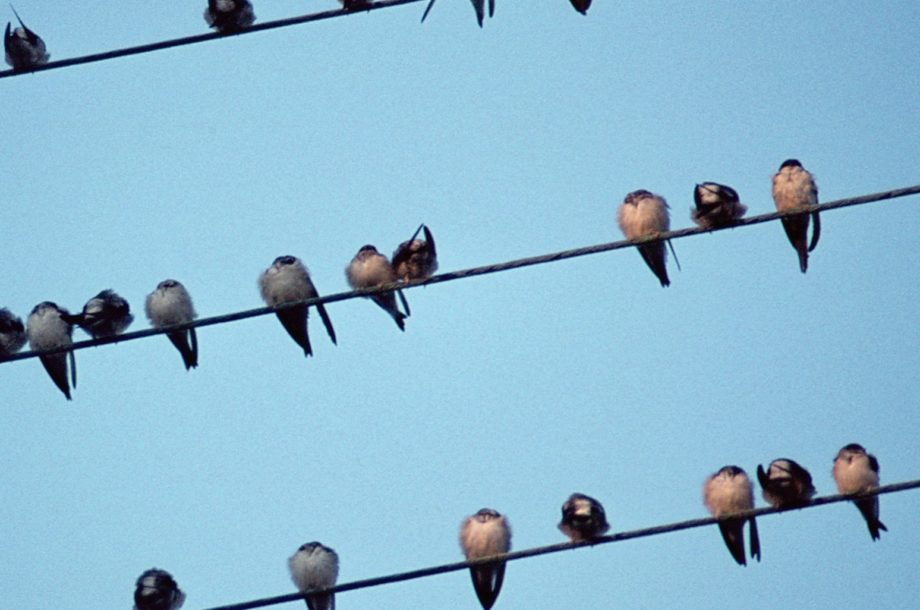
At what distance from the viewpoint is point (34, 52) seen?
11.4 m

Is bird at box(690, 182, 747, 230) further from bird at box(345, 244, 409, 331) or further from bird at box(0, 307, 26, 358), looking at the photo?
bird at box(0, 307, 26, 358)

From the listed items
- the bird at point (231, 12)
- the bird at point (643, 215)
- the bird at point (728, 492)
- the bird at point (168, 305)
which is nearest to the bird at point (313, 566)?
the bird at point (168, 305)

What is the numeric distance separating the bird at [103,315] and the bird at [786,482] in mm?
3796

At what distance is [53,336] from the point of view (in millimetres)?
10617

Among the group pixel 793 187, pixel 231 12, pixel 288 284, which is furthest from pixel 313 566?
pixel 793 187

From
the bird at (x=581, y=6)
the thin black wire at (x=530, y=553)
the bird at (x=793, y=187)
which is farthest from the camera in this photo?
the bird at (x=793, y=187)

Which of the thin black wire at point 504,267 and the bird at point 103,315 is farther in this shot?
the bird at point 103,315

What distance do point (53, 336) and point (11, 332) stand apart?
1.89 feet

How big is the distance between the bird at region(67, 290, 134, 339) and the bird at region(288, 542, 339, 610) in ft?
5.62

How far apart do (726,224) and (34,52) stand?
5026 millimetres

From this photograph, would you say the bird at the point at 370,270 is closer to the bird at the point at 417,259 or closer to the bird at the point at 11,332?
the bird at the point at 417,259

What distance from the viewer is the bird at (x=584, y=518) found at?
987 cm

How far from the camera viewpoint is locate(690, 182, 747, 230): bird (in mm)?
9938

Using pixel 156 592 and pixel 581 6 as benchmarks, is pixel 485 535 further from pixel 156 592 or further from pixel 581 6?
pixel 581 6
